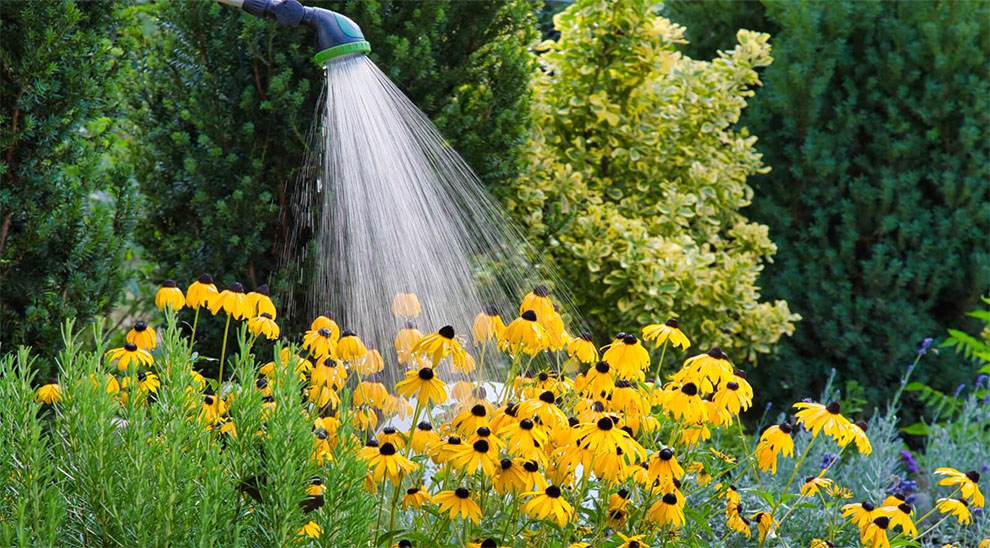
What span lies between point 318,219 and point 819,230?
303 centimetres

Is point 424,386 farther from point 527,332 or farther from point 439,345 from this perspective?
point 527,332

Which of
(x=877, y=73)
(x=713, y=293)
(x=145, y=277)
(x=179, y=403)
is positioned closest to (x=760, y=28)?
(x=877, y=73)

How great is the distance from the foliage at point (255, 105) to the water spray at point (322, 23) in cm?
115

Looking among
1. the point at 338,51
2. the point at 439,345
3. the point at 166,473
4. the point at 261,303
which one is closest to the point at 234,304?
the point at 261,303

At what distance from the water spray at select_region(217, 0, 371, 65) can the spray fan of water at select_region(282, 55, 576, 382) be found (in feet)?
2.17

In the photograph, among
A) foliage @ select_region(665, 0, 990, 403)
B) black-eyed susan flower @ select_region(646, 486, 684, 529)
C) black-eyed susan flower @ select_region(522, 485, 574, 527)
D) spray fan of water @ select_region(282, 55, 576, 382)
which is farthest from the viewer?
foliage @ select_region(665, 0, 990, 403)

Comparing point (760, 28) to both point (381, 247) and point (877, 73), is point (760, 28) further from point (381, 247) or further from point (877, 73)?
point (381, 247)

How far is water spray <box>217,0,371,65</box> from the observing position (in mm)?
2518

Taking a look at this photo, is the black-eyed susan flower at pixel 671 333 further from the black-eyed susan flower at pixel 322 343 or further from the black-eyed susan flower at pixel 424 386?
the black-eyed susan flower at pixel 322 343

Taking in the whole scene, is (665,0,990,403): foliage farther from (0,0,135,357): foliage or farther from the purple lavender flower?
(0,0,135,357): foliage

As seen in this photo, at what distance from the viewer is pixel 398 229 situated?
11.7ft

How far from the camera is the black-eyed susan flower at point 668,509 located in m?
2.01

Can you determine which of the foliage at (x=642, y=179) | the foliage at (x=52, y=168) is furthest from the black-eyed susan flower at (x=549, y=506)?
the foliage at (x=642, y=179)

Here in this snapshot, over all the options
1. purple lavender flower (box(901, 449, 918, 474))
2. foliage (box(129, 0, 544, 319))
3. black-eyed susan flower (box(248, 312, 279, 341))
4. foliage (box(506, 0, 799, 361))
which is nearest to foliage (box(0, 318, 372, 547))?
black-eyed susan flower (box(248, 312, 279, 341))
